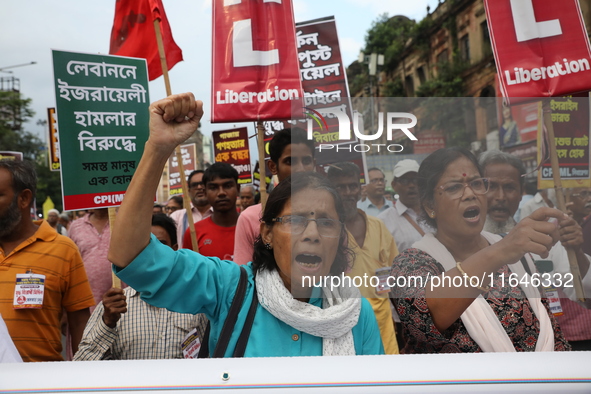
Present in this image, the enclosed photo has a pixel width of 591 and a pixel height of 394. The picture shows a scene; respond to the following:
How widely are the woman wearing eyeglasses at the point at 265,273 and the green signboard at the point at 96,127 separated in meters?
1.59

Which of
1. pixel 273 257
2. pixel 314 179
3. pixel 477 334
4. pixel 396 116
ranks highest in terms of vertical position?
pixel 396 116

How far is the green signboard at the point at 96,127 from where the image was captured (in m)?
3.07

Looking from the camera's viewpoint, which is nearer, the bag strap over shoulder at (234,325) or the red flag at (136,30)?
the bag strap over shoulder at (234,325)

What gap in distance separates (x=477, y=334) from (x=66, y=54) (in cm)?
Result: 274

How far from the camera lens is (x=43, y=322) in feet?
9.01

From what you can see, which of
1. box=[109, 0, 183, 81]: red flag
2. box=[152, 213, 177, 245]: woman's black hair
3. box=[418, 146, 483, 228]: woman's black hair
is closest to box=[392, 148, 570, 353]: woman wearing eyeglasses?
box=[418, 146, 483, 228]: woman's black hair

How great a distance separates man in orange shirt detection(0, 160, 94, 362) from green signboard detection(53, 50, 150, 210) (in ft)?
0.77

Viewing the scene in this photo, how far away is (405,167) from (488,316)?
0.60 metres

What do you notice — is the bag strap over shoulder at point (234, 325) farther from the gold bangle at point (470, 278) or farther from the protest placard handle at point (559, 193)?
the protest placard handle at point (559, 193)

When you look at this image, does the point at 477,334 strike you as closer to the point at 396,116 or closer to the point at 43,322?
the point at 396,116

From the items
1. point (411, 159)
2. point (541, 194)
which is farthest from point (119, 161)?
point (541, 194)

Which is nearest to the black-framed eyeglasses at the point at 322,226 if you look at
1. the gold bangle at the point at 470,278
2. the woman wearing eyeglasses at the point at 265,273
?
the woman wearing eyeglasses at the point at 265,273

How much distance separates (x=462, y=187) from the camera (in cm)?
157

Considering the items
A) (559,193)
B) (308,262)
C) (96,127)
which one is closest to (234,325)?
(308,262)
